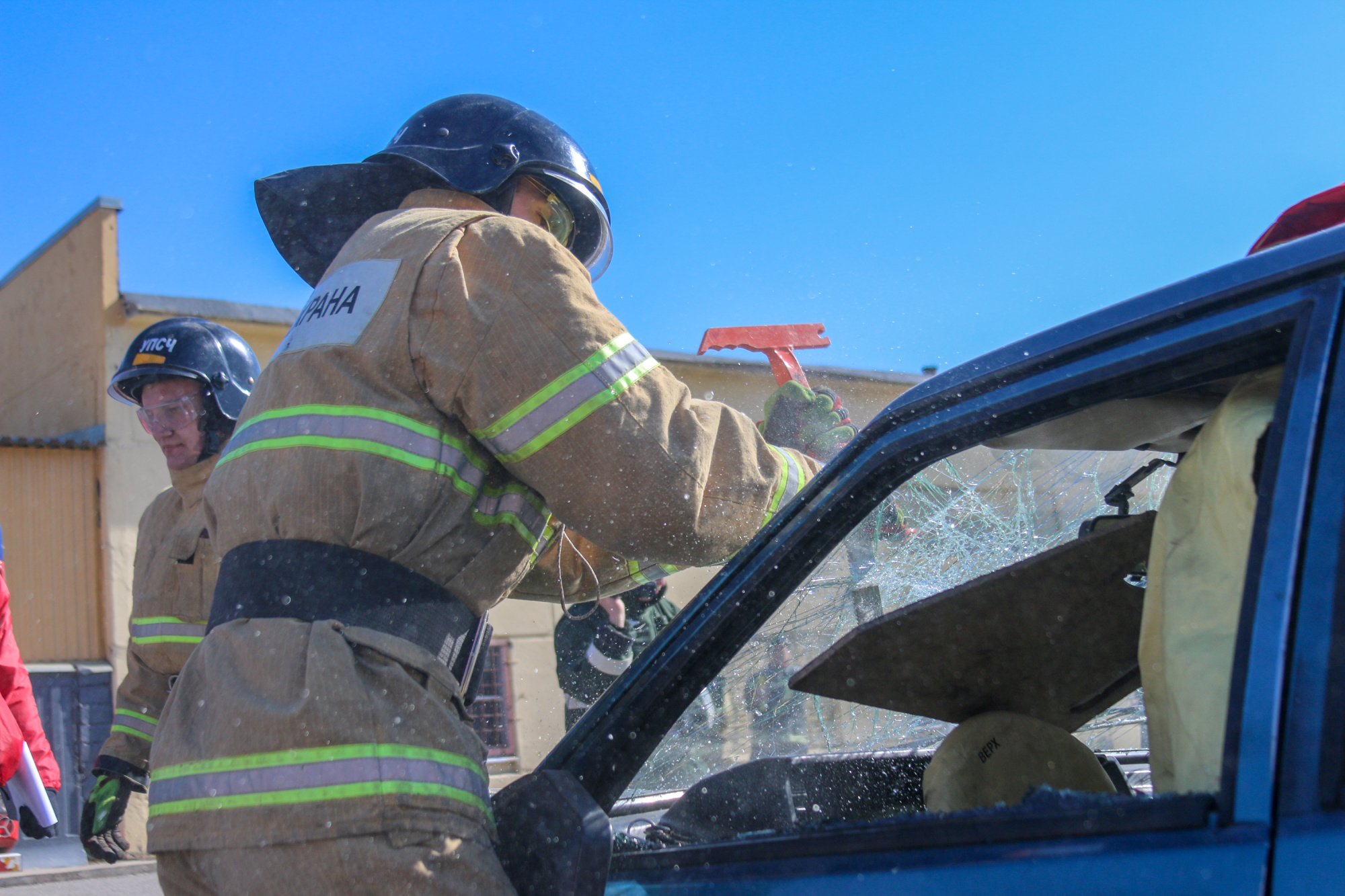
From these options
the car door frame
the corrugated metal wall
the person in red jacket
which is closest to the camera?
the car door frame

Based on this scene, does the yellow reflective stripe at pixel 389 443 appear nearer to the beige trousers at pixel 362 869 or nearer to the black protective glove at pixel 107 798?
the beige trousers at pixel 362 869

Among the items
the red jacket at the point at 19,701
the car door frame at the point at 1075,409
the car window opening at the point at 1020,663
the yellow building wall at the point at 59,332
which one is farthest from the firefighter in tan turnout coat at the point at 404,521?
the yellow building wall at the point at 59,332

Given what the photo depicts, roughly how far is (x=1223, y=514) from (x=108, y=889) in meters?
7.45

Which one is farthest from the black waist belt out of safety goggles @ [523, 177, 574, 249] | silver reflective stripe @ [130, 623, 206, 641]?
silver reflective stripe @ [130, 623, 206, 641]

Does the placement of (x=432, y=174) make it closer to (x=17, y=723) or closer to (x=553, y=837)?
(x=553, y=837)

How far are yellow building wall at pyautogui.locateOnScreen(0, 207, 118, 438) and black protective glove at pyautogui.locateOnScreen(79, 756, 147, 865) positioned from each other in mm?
7287

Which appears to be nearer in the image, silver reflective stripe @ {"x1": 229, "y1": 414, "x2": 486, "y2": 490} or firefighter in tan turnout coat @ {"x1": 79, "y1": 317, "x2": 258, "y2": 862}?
silver reflective stripe @ {"x1": 229, "y1": 414, "x2": 486, "y2": 490}

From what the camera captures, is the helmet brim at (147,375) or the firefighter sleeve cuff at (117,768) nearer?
the firefighter sleeve cuff at (117,768)

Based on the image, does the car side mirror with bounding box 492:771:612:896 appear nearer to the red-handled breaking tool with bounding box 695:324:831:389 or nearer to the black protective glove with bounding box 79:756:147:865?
the black protective glove with bounding box 79:756:147:865

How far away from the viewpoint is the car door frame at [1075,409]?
92 centimetres

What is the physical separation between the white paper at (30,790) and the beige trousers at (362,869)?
3565 mm

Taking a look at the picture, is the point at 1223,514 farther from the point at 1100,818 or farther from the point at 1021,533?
the point at 1021,533

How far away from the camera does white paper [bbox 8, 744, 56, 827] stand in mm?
4199

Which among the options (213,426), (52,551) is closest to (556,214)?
(213,426)
